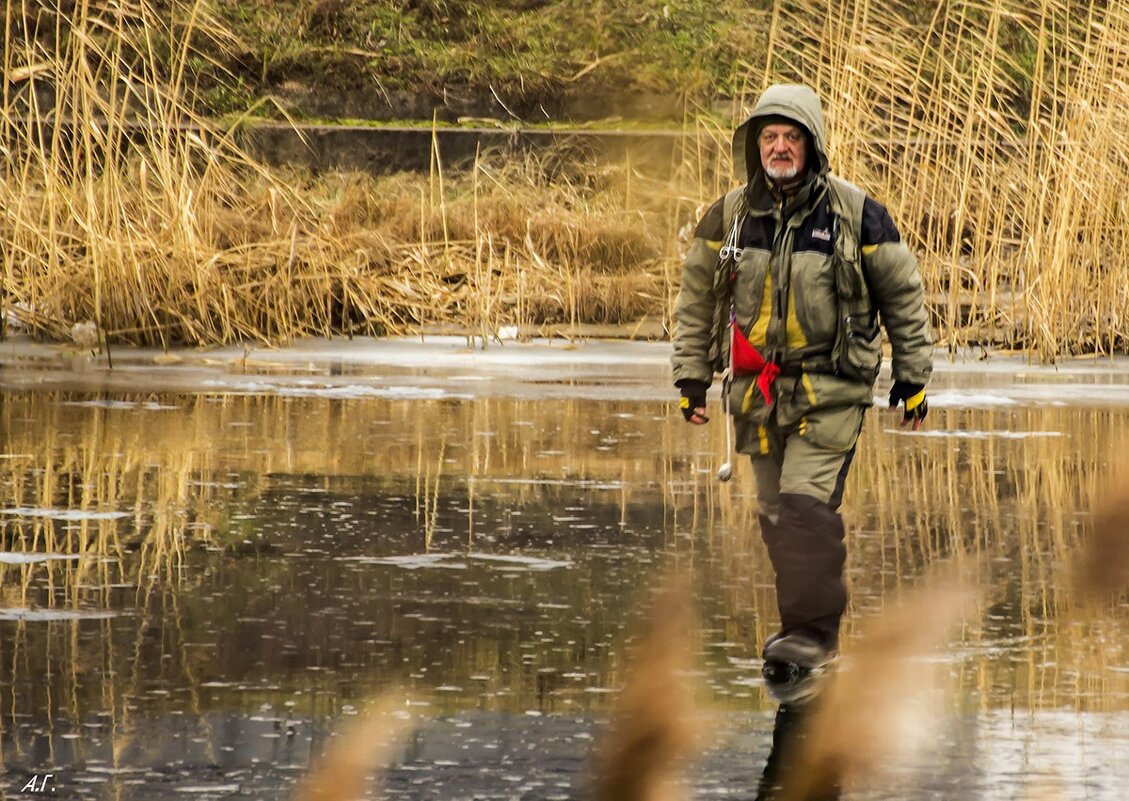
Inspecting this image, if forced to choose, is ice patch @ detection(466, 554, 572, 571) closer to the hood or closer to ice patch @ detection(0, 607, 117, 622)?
ice patch @ detection(0, 607, 117, 622)

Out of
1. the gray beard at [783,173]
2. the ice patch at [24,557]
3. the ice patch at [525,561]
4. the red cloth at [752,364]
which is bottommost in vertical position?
the ice patch at [525,561]

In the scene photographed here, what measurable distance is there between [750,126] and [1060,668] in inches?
63.0

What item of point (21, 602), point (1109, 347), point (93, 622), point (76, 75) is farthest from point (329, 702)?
point (1109, 347)

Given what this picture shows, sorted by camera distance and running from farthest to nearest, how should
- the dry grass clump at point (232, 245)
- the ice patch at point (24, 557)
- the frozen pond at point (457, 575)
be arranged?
1. the dry grass clump at point (232, 245)
2. the ice patch at point (24, 557)
3. the frozen pond at point (457, 575)

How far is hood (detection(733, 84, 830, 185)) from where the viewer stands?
17.0 feet

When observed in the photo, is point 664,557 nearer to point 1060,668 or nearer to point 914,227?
point 1060,668

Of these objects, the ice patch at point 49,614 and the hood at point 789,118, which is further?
the ice patch at point 49,614

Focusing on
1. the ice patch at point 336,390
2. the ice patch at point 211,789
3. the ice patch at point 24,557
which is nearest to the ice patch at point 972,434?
the ice patch at point 336,390

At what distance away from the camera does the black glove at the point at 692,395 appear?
17.9ft

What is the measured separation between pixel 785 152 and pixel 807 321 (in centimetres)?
43

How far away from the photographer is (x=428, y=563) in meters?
6.45

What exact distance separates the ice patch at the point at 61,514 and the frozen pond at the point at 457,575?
22 millimetres

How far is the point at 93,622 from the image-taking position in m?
5.43

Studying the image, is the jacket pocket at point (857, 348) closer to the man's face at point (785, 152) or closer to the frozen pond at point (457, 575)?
the man's face at point (785, 152)
